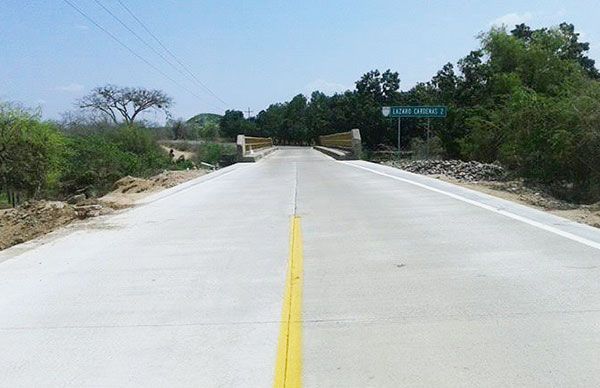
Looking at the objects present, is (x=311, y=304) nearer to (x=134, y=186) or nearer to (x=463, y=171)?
(x=134, y=186)

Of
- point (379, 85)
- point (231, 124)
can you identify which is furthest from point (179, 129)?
point (379, 85)

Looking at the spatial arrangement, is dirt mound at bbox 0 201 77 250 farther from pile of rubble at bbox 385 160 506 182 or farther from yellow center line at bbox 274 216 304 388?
pile of rubble at bbox 385 160 506 182

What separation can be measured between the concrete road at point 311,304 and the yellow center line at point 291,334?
24 millimetres

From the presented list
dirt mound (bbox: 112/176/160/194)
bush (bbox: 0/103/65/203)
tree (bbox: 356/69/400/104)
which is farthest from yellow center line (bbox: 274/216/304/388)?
tree (bbox: 356/69/400/104)

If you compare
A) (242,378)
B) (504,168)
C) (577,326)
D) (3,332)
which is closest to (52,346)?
(3,332)

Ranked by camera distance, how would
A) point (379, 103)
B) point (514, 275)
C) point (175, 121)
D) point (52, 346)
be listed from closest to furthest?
Result: point (52, 346)
point (514, 275)
point (379, 103)
point (175, 121)

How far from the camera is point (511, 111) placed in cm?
3011

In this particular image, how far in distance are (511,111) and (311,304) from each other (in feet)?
85.8

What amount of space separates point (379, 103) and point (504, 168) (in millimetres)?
54549

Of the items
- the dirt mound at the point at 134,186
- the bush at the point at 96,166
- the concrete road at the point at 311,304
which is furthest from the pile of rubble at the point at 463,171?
the bush at the point at 96,166

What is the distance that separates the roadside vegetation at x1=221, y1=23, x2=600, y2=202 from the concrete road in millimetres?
13336

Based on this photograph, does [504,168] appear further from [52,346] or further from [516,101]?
[52,346]

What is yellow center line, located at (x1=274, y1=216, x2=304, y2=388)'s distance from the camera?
462 cm

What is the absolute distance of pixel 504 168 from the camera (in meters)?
28.0
